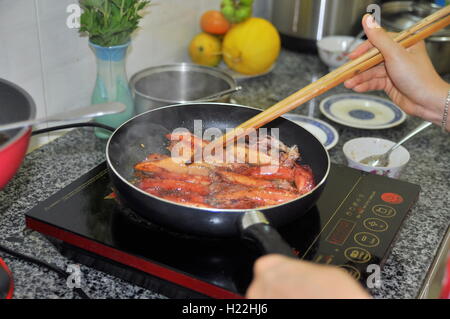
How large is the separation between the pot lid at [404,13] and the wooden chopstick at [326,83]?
26.2 inches

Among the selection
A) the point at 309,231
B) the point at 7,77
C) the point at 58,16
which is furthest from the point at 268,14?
the point at 309,231

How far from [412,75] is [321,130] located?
0.31m

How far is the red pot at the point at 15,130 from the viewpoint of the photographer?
0.71 m

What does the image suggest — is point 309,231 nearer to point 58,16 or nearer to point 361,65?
point 361,65

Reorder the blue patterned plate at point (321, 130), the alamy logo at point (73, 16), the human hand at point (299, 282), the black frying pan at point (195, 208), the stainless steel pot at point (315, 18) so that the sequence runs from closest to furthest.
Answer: the human hand at point (299, 282), the black frying pan at point (195, 208), the alamy logo at point (73, 16), the blue patterned plate at point (321, 130), the stainless steel pot at point (315, 18)

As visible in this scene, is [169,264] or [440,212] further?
[440,212]

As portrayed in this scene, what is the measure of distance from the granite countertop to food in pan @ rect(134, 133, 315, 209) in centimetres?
19

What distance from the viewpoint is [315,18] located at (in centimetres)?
188

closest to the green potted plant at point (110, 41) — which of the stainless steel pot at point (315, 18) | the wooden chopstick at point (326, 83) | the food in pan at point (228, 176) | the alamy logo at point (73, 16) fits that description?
the alamy logo at point (73, 16)

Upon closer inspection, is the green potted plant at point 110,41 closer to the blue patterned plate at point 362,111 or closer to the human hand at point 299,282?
the blue patterned plate at point 362,111

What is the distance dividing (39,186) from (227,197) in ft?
1.44

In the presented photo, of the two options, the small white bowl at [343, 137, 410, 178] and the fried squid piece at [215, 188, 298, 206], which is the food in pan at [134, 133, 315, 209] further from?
the small white bowl at [343, 137, 410, 178]
